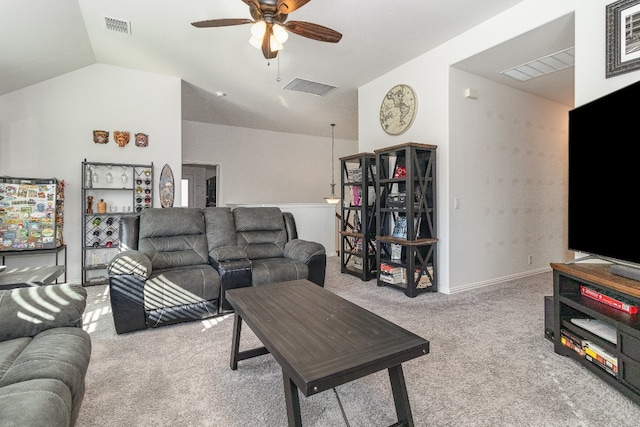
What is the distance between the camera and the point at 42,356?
120 cm

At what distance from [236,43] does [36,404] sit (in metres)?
3.58

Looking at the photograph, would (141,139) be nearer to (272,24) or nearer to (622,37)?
(272,24)

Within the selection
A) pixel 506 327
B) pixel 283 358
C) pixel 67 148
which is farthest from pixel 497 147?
pixel 67 148

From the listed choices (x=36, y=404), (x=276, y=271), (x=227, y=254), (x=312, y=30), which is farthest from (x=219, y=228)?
Answer: (x=36, y=404)

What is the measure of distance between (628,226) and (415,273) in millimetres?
2079

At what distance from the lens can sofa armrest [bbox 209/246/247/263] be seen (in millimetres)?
3002

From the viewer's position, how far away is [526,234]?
446 cm

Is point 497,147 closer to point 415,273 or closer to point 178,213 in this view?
point 415,273

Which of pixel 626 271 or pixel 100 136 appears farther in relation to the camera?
pixel 100 136

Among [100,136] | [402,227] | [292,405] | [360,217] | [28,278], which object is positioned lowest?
[292,405]

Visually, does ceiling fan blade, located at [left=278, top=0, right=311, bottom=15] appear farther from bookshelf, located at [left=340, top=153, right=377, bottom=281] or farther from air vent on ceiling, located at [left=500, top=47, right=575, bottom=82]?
air vent on ceiling, located at [left=500, top=47, right=575, bottom=82]

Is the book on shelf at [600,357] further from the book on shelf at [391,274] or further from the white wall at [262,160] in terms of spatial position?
the white wall at [262,160]

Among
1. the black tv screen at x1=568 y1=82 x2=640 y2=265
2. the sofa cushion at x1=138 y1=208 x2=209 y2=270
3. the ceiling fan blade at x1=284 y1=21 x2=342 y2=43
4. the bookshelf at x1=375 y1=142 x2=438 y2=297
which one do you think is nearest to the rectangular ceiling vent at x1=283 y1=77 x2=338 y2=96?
the bookshelf at x1=375 y1=142 x2=438 y2=297

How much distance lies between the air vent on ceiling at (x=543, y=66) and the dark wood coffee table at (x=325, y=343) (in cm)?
352
